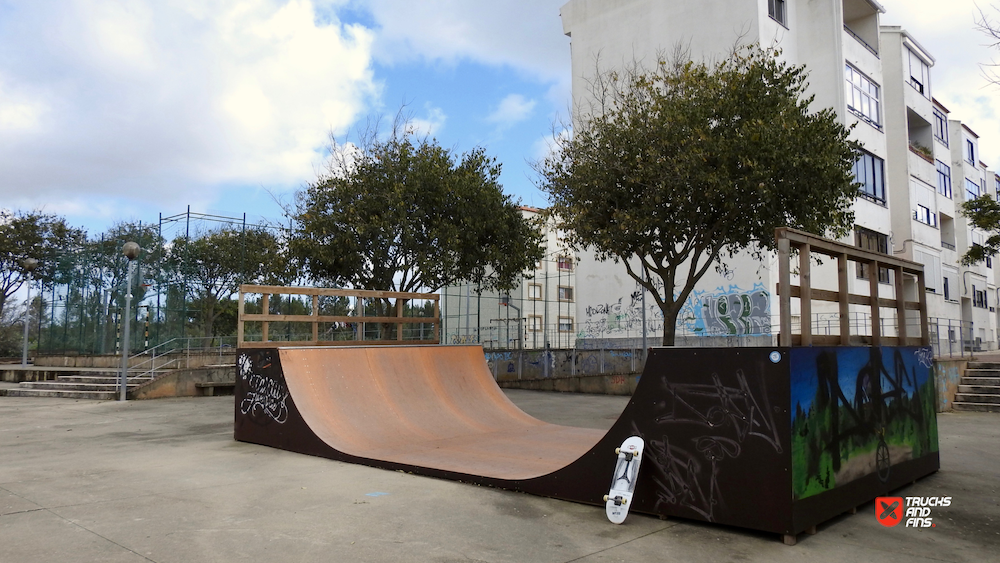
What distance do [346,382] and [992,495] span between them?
25.2 feet

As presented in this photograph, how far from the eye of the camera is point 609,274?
26016mm

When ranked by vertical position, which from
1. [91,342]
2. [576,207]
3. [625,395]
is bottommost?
[625,395]

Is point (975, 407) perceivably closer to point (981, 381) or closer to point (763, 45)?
point (981, 381)

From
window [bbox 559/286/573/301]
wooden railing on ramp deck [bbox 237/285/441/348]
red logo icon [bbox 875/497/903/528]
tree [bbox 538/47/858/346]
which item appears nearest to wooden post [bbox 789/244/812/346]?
red logo icon [bbox 875/497/903/528]

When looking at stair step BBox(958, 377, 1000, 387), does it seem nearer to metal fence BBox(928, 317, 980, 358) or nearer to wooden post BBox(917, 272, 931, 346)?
metal fence BBox(928, 317, 980, 358)

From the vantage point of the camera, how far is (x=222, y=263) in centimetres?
3041

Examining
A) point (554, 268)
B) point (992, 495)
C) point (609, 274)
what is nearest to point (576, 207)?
point (992, 495)

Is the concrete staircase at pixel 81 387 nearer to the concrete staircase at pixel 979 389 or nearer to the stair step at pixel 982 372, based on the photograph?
the concrete staircase at pixel 979 389

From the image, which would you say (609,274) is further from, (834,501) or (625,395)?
(834,501)

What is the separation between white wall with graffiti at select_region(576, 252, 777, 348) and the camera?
2131cm

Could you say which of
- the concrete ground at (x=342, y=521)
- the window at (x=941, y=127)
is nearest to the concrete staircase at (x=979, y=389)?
the concrete ground at (x=342, y=521)

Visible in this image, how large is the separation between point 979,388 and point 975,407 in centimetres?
74

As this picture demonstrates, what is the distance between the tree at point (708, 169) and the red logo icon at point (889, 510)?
5835mm

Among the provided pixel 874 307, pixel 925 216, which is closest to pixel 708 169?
pixel 874 307
